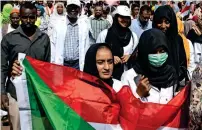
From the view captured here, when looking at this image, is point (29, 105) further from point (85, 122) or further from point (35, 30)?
point (35, 30)

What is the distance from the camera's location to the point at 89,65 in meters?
4.71

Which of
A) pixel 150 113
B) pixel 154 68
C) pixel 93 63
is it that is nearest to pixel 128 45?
pixel 154 68

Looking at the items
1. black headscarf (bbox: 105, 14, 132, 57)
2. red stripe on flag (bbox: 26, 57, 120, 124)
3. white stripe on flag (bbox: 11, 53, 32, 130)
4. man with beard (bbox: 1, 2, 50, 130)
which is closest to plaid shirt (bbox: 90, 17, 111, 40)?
black headscarf (bbox: 105, 14, 132, 57)

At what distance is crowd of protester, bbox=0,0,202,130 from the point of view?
15.5 feet

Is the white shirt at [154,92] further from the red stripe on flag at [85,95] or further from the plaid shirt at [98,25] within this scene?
the plaid shirt at [98,25]

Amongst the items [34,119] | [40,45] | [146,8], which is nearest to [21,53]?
[40,45]

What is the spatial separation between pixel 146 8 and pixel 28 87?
542 cm

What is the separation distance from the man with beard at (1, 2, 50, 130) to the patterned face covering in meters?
2.42

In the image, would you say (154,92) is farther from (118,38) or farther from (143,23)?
(143,23)

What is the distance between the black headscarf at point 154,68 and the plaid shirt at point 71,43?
9.62 ft

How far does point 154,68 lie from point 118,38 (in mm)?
2915

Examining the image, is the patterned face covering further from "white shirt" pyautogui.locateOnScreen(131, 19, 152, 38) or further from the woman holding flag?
"white shirt" pyautogui.locateOnScreen(131, 19, 152, 38)

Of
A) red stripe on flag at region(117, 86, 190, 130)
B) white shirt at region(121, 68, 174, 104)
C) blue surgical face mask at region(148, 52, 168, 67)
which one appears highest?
blue surgical face mask at region(148, 52, 168, 67)

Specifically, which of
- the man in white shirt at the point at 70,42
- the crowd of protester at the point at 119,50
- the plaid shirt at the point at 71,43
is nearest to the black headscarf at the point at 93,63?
the crowd of protester at the point at 119,50
